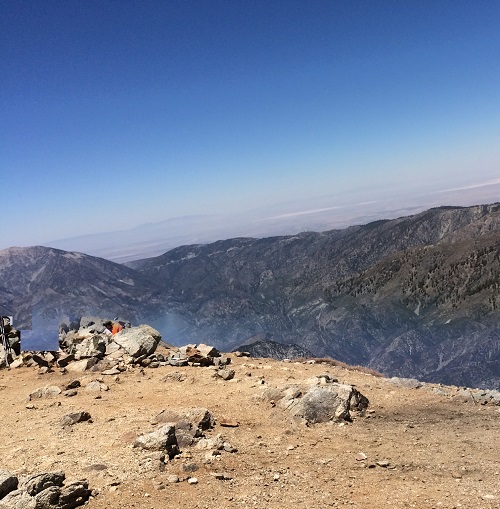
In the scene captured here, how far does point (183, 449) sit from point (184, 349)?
1307 cm

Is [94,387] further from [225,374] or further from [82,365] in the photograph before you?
[225,374]

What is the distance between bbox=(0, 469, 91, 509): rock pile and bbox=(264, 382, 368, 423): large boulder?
735 cm

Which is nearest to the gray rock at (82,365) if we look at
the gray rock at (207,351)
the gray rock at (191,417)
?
the gray rock at (207,351)

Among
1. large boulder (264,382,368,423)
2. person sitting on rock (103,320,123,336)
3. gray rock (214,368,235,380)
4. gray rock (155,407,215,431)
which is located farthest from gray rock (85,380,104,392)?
person sitting on rock (103,320,123,336)

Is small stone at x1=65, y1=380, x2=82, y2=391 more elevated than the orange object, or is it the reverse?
the orange object

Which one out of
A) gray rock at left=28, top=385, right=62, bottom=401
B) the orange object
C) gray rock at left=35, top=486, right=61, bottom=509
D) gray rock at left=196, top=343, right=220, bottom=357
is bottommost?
gray rock at left=196, top=343, right=220, bottom=357

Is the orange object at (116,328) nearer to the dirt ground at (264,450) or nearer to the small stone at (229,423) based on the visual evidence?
the dirt ground at (264,450)

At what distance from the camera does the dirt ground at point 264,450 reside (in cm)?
897

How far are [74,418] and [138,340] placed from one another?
9560 millimetres

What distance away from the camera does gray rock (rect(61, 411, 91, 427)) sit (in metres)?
13.7

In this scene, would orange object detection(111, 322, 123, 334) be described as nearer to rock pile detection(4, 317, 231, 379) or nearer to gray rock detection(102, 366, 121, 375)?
rock pile detection(4, 317, 231, 379)

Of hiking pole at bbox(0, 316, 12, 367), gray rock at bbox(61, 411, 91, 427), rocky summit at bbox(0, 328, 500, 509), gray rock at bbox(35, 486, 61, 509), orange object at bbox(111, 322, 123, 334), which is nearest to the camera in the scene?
gray rock at bbox(35, 486, 61, 509)

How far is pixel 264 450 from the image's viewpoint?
11648 millimetres

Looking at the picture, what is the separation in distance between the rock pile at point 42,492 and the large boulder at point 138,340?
1374 centimetres
